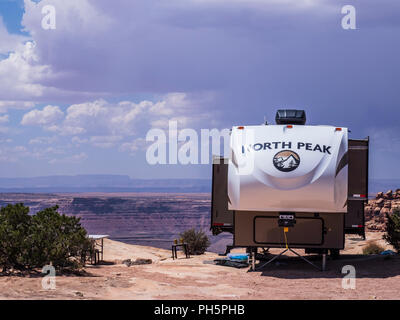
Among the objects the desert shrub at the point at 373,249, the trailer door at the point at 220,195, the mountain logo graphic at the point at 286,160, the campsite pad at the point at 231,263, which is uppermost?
the mountain logo graphic at the point at 286,160

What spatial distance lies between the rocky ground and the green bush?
2326cm

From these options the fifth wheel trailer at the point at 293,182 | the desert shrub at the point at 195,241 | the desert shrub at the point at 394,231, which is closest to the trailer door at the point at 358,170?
the fifth wheel trailer at the point at 293,182

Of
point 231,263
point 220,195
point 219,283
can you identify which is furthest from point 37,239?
point 231,263

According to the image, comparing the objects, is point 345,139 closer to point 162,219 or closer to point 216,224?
point 216,224

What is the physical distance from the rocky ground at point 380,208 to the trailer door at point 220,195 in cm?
1908

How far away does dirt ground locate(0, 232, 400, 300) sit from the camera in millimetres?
12562

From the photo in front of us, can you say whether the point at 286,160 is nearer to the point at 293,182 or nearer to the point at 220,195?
the point at 293,182

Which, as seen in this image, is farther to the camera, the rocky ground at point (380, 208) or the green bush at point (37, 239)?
the rocky ground at point (380, 208)

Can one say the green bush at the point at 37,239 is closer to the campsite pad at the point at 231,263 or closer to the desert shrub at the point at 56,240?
the desert shrub at the point at 56,240

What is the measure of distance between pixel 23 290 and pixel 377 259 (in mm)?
11381

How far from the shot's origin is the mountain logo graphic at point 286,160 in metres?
15.9

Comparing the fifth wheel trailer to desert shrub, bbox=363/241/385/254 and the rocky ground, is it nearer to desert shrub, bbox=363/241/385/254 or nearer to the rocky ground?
desert shrub, bbox=363/241/385/254
